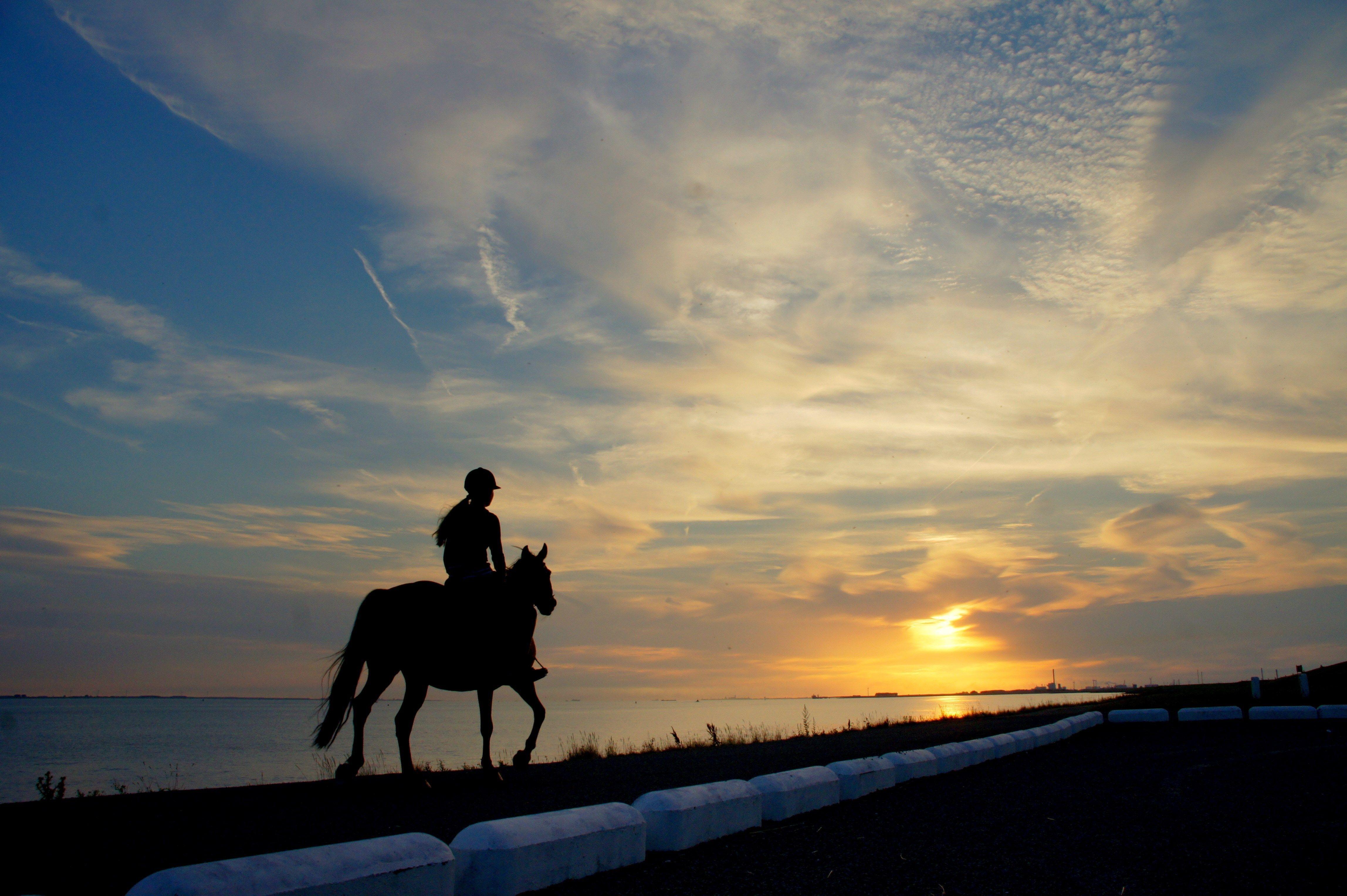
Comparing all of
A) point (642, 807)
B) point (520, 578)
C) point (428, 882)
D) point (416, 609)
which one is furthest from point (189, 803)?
point (428, 882)

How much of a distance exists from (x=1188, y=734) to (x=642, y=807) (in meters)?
15.7

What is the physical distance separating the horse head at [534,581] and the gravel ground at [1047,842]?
3.93m

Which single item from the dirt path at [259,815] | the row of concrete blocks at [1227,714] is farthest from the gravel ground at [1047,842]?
the row of concrete blocks at [1227,714]

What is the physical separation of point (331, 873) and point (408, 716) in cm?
565

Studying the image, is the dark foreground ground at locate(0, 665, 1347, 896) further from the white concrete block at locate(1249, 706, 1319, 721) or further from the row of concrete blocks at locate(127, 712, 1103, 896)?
the white concrete block at locate(1249, 706, 1319, 721)

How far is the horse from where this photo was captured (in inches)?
345

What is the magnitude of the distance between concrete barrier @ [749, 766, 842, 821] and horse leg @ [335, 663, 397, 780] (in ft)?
13.4

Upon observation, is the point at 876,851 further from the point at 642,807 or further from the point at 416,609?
the point at 416,609

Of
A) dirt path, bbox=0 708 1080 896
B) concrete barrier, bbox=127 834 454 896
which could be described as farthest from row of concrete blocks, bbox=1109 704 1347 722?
concrete barrier, bbox=127 834 454 896

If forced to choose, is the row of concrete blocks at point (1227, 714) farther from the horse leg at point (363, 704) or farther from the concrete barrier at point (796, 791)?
the horse leg at point (363, 704)

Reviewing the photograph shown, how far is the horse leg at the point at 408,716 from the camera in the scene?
8.57 metres

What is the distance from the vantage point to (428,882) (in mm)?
3705

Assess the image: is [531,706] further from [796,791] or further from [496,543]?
[796,791]

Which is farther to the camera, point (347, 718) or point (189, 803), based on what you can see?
point (347, 718)
